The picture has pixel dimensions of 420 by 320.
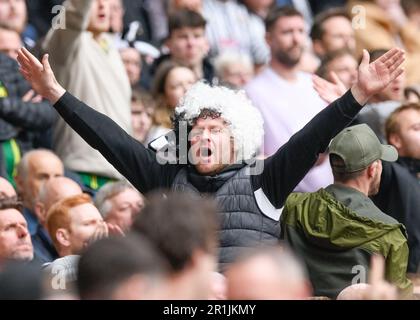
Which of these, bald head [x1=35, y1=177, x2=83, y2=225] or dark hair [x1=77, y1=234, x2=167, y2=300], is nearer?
dark hair [x1=77, y1=234, x2=167, y2=300]

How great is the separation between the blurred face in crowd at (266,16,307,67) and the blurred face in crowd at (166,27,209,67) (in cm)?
80

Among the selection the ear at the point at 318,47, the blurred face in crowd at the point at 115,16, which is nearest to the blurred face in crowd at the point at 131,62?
the blurred face in crowd at the point at 115,16

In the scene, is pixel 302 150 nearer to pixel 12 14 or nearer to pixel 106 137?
pixel 106 137

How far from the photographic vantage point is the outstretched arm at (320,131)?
640cm

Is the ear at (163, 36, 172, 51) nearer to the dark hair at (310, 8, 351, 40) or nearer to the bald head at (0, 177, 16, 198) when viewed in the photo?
the dark hair at (310, 8, 351, 40)

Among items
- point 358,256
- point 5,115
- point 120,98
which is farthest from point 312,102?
point 358,256

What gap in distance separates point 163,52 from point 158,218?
6132mm

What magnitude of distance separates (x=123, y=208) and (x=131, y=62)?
2.23 meters

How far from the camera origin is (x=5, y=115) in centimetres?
858

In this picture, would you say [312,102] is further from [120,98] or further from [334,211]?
[334,211]

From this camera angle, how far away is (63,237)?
24.9ft

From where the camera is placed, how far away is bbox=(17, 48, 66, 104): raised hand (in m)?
6.71

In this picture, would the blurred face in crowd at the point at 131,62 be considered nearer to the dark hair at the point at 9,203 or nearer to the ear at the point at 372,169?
the dark hair at the point at 9,203

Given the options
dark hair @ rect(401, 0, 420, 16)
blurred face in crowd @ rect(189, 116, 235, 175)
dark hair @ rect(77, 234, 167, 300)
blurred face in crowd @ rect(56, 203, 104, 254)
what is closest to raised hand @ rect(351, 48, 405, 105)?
blurred face in crowd @ rect(189, 116, 235, 175)
